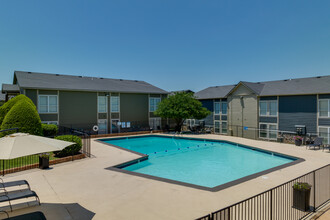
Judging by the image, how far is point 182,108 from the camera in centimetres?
2522

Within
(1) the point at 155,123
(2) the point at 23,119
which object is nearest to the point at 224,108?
(1) the point at 155,123

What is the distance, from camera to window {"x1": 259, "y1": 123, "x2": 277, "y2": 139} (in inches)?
831

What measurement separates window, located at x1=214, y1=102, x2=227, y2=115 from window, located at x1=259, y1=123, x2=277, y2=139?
496cm

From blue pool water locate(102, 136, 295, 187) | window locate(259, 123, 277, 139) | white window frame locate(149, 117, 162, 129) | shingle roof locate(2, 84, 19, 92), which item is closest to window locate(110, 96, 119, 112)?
white window frame locate(149, 117, 162, 129)

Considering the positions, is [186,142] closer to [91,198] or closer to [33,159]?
[33,159]

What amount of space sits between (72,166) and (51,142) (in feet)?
17.5

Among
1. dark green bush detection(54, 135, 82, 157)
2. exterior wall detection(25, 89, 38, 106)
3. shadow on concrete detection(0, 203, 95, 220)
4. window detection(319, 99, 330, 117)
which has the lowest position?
shadow on concrete detection(0, 203, 95, 220)

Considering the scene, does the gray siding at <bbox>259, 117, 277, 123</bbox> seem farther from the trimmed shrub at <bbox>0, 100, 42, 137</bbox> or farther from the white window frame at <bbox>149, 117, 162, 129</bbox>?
the trimmed shrub at <bbox>0, 100, 42, 137</bbox>

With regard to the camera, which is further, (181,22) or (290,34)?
(181,22)

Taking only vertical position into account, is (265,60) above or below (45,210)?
Answer: above

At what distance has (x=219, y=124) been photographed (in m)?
26.5

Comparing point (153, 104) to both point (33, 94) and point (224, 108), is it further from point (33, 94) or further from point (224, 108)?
point (33, 94)

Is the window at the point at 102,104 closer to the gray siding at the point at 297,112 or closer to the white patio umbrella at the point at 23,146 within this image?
the gray siding at the point at 297,112

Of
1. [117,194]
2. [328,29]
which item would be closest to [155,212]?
[117,194]
